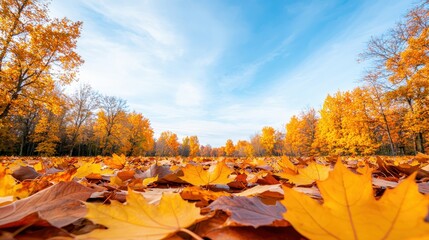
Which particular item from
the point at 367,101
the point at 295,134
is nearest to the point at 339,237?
the point at 367,101

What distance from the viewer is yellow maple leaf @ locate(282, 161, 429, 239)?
11.5 inches

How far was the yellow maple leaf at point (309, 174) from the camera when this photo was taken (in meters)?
0.92

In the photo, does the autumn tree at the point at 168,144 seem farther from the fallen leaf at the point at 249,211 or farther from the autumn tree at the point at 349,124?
the fallen leaf at the point at 249,211

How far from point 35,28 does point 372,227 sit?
16.1m

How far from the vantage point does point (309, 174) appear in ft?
3.11

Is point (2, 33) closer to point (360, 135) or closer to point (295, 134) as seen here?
point (360, 135)

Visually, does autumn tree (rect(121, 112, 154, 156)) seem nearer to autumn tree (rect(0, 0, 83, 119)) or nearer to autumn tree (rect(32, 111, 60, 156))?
autumn tree (rect(32, 111, 60, 156))

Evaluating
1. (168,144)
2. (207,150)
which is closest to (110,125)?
(168,144)

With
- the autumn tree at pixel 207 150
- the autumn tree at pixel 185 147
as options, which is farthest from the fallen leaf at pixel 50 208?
the autumn tree at pixel 207 150

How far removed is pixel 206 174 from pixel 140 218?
0.50 metres

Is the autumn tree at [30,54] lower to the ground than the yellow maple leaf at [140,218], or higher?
higher

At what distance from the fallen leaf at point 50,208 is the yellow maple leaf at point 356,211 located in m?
0.46

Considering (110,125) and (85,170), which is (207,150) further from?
(85,170)

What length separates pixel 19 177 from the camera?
1.24 meters
